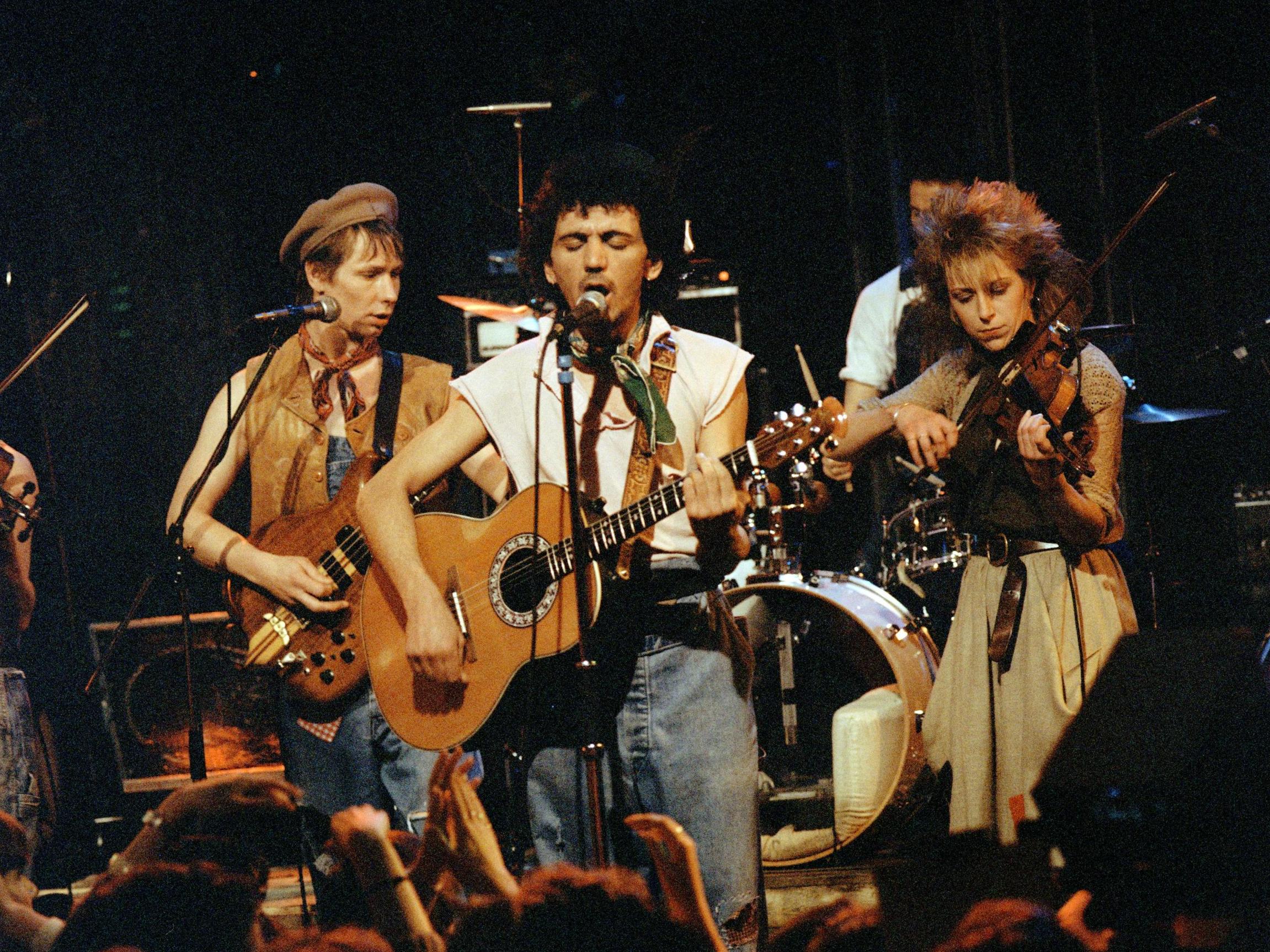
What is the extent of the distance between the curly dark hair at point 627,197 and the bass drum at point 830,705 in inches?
72.8

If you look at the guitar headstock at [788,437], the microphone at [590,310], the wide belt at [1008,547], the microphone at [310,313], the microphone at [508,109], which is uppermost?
the microphone at [508,109]

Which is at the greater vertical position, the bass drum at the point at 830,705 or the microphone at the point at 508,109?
the microphone at the point at 508,109

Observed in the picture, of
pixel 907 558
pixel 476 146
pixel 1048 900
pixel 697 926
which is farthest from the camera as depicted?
pixel 476 146

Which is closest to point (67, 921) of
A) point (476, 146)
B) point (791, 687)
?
point (791, 687)

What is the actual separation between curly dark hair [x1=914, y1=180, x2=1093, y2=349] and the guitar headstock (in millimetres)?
1022

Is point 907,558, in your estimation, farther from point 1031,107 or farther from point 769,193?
point 769,193

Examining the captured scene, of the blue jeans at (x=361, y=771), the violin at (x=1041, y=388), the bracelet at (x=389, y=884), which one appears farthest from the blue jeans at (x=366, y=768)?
the violin at (x=1041, y=388)

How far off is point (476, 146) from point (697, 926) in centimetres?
529

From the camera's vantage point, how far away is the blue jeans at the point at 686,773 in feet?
10.4

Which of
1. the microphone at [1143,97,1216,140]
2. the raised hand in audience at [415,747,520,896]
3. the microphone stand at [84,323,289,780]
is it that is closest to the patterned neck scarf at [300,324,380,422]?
the microphone stand at [84,323,289,780]

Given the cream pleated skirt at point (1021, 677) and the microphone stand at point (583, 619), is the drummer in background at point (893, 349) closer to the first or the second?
the cream pleated skirt at point (1021, 677)

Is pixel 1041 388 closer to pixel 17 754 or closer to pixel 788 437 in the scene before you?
pixel 788 437

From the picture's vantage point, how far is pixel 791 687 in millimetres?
5555

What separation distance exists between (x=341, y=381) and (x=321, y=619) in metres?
0.91
